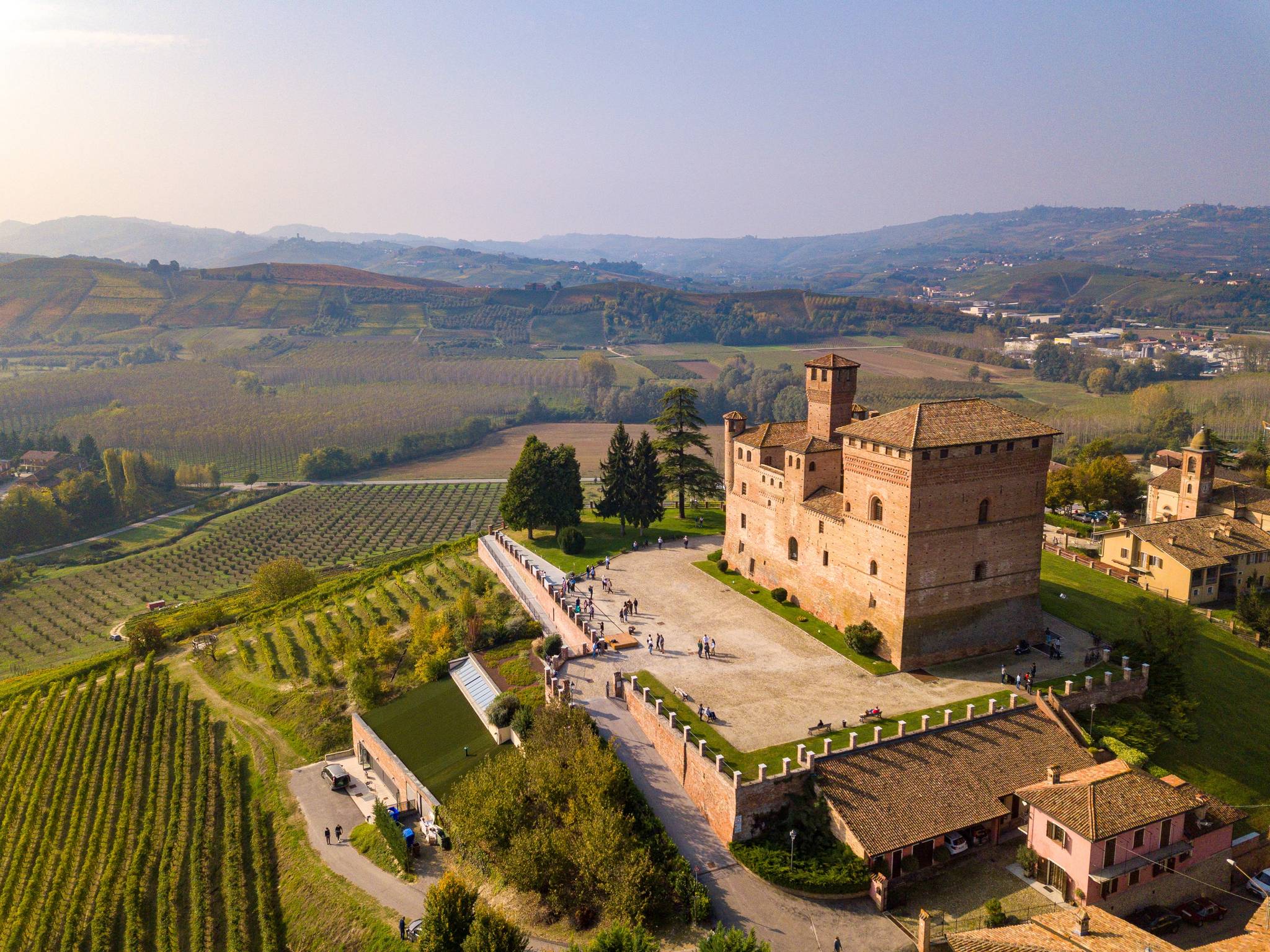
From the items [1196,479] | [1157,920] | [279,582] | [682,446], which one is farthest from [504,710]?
[1196,479]

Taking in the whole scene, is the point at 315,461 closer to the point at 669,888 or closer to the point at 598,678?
the point at 598,678

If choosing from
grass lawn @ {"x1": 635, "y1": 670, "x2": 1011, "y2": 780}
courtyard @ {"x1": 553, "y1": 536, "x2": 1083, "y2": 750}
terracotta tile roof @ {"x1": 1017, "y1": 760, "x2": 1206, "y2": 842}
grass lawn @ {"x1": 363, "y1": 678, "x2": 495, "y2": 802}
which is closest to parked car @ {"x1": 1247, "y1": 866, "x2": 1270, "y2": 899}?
terracotta tile roof @ {"x1": 1017, "y1": 760, "x2": 1206, "y2": 842}

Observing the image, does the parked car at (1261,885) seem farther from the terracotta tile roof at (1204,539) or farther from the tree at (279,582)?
the tree at (279,582)

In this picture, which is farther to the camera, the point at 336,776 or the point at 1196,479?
the point at 1196,479

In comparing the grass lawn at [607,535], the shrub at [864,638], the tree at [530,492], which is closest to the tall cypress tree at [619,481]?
the grass lawn at [607,535]

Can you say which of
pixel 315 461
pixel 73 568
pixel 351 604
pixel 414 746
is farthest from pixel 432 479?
pixel 414 746

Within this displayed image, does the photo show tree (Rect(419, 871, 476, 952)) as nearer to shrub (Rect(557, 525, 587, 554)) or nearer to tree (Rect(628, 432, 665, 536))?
shrub (Rect(557, 525, 587, 554))

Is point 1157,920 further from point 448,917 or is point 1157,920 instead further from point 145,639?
point 145,639
